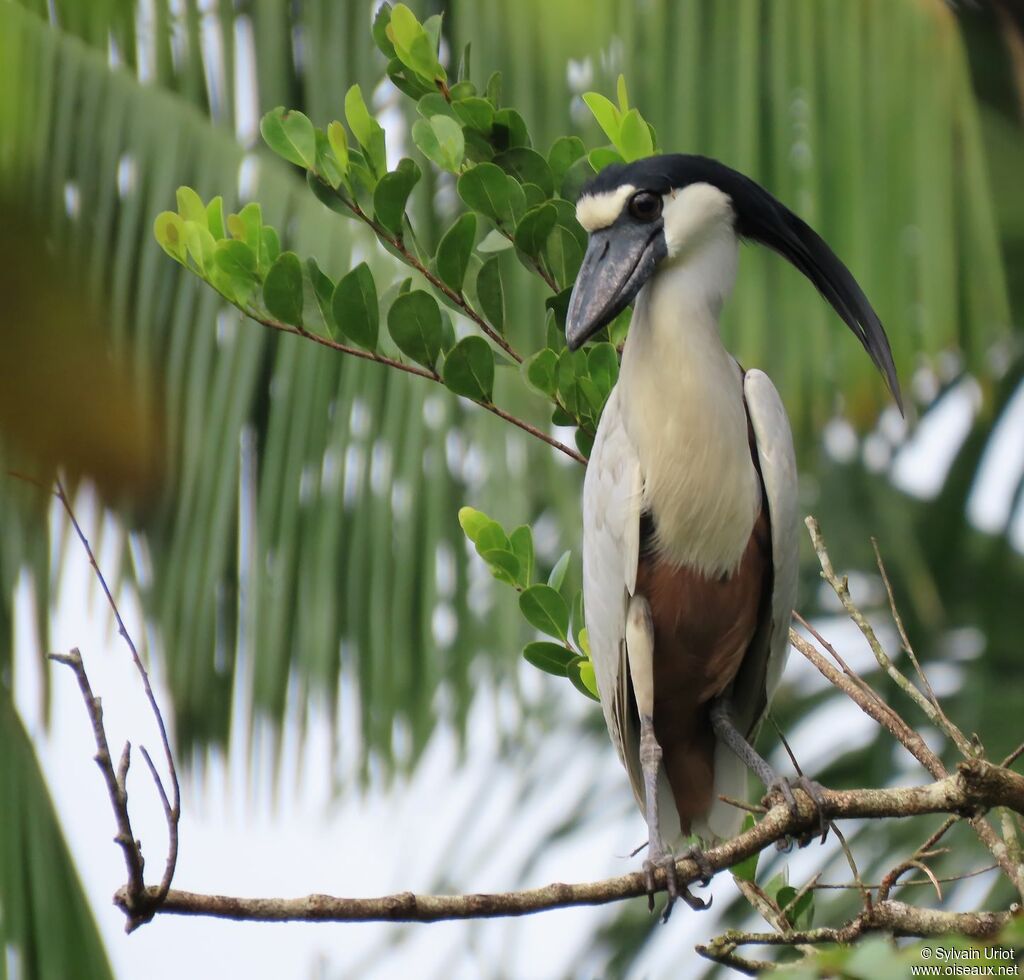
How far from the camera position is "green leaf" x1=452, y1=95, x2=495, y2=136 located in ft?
7.24

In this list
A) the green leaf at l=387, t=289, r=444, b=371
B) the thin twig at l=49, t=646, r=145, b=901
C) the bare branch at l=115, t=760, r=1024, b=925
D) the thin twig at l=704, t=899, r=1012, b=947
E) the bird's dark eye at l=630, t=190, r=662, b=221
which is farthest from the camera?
the bird's dark eye at l=630, t=190, r=662, b=221

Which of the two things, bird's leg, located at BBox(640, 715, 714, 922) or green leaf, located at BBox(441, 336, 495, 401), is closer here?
bird's leg, located at BBox(640, 715, 714, 922)

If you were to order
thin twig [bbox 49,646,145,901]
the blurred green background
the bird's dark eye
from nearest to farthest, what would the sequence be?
thin twig [bbox 49,646,145,901] < the bird's dark eye < the blurred green background

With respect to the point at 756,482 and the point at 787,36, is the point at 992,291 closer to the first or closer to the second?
the point at 787,36

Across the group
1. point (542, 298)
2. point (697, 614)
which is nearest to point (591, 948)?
point (542, 298)

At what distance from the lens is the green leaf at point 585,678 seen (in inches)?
92.7

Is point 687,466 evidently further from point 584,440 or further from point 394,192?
point 394,192

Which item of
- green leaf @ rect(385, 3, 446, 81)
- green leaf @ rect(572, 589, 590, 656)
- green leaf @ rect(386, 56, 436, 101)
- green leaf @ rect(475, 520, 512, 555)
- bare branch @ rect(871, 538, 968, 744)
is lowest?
green leaf @ rect(572, 589, 590, 656)

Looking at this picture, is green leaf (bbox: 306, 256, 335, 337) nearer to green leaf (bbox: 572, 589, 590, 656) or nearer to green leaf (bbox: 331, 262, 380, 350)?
green leaf (bbox: 331, 262, 380, 350)

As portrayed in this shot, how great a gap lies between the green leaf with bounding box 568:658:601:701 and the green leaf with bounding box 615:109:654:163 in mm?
851

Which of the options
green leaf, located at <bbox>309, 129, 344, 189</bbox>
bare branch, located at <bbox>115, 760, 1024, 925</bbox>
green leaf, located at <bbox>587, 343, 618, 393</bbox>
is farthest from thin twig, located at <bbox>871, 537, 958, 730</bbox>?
green leaf, located at <bbox>309, 129, 344, 189</bbox>

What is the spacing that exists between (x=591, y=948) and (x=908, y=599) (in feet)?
7.50

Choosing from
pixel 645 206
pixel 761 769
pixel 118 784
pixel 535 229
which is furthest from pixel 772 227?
pixel 118 784

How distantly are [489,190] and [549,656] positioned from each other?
2.41 ft
